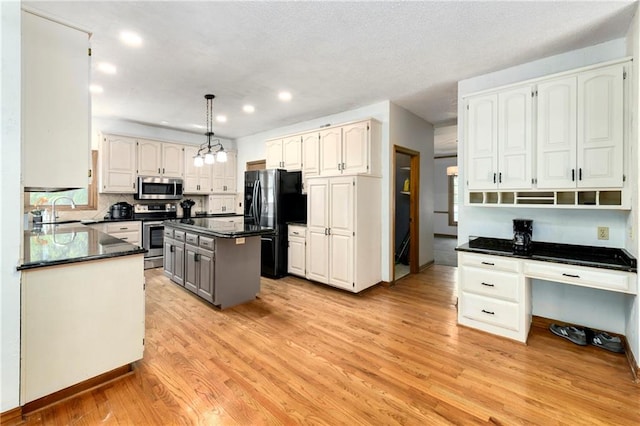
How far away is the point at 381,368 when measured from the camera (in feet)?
7.59

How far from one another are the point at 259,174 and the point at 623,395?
4780mm

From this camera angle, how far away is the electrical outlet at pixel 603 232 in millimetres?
2730

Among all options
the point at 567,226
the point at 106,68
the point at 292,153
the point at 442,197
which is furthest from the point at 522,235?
the point at 442,197

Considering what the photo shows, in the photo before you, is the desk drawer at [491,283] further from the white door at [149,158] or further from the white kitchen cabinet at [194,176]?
the white door at [149,158]

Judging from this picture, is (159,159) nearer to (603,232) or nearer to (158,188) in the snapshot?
(158,188)

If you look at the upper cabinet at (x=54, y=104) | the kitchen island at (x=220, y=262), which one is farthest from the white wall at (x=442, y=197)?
the upper cabinet at (x=54, y=104)

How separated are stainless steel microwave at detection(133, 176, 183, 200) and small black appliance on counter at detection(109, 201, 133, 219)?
0.29m

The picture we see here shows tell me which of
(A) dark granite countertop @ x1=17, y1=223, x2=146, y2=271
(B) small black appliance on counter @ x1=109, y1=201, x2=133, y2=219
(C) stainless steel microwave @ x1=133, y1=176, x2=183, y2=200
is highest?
(C) stainless steel microwave @ x1=133, y1=176, x2=183, y2=200

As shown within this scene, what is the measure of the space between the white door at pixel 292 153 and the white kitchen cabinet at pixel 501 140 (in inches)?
106

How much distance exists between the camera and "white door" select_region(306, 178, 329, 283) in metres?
4.36

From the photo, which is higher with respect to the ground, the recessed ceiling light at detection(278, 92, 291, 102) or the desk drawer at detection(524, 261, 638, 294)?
the recessed ceiling light at detection(278, 92, 291, 102)

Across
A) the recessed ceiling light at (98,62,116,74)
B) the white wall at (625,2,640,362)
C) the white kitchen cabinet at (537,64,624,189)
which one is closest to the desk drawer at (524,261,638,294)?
the white wall at (625,2,640,362)

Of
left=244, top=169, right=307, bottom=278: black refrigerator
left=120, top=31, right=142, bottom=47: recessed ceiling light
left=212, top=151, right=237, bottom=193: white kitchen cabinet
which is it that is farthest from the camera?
left=212, top=151, right=237, bottom=193: white kitchen cabinet

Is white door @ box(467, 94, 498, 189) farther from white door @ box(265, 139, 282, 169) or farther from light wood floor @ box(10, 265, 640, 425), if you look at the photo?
white door @ box(265, 139, 282, 169)
